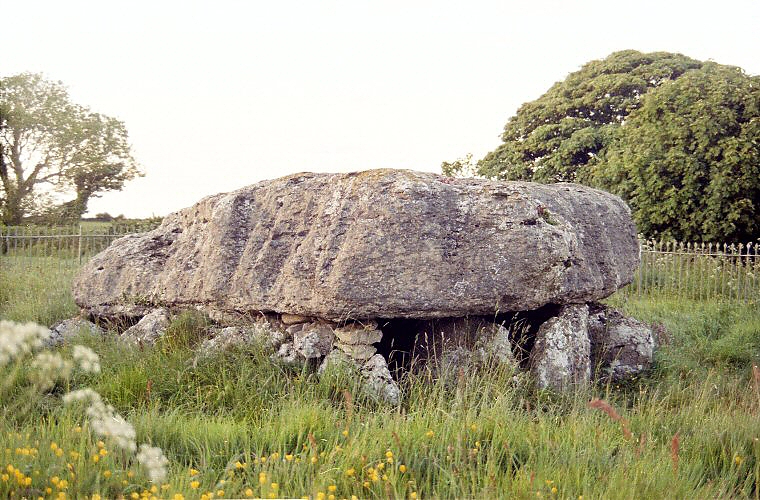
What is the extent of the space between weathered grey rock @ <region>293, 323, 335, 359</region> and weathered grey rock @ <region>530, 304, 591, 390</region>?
214cm

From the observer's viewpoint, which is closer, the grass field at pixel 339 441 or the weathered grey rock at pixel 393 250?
the grass field at pixel 339 441

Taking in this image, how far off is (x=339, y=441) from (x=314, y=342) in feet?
7.99

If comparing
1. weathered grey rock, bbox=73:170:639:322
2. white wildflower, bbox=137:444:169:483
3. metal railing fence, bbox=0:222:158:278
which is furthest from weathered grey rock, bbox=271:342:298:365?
metal railing fence, bbox=0:222:158:278

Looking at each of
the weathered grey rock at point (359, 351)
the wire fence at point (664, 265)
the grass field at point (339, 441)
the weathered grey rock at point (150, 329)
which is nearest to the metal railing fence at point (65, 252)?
the wire fence at point (664, 265)

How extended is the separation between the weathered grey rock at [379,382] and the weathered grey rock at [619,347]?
3.05m

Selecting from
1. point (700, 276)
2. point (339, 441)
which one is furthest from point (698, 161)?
point (339, 441)

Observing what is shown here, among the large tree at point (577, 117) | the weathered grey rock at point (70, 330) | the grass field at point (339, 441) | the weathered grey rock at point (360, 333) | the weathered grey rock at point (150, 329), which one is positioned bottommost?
Answer: the grass field at point (339, 441)

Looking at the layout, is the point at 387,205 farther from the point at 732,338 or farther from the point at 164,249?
the point at 732,338

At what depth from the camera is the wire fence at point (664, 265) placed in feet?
52.2

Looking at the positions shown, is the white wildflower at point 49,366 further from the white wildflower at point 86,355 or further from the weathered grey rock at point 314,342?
the weathered grey rock at point 314,342

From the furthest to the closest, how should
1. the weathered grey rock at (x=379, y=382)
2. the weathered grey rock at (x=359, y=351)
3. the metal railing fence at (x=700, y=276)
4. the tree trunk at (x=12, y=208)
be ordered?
the tree trunk at (x=12, y=208)
the metal railing fence at (x=700, y=276)
the weathered grey rock at (x=359, y=351)
the weathered grey rock at (x=379, y=382)

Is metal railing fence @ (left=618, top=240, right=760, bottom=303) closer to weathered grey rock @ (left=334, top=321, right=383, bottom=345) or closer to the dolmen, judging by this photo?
the dolmen

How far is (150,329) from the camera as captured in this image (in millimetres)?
8211

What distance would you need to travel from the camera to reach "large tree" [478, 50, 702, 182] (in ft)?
85.1
